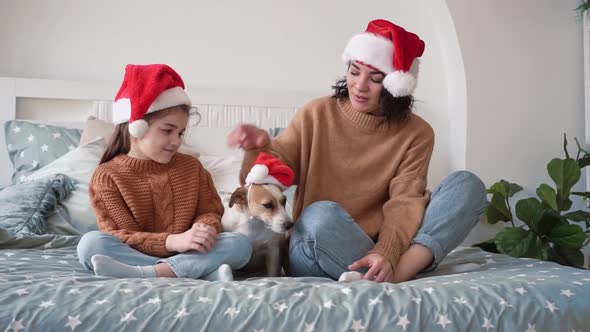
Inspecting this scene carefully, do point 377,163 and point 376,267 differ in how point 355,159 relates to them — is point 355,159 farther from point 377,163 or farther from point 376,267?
point 376,267

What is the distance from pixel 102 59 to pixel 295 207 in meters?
1.49

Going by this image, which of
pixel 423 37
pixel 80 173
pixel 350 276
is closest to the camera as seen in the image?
pixel 350 276

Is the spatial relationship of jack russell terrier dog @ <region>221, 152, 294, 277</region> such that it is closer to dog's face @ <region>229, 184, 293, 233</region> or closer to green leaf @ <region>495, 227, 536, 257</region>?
dog's face @ <region>229, 184, 293, 233</region>

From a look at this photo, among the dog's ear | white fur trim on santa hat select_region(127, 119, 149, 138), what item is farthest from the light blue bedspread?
white fur trim on santa hat select_region(127, 119, 149, 138)

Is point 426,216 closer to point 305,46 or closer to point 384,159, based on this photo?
point 384,159

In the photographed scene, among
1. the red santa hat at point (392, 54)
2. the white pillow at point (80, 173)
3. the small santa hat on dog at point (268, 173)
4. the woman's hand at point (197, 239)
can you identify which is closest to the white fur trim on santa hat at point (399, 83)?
the red santa hat at point (392, 54)

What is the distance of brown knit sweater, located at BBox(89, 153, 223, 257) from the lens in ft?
4.98

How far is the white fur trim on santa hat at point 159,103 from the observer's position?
1.59m

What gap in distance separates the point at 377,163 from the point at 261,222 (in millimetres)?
401

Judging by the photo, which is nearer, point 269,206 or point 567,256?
point 269,206

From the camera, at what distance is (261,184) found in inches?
60.1

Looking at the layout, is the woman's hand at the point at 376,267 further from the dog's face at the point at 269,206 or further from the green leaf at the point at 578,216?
the green leaf at the point at 578,216

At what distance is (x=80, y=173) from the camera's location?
7.07 ft

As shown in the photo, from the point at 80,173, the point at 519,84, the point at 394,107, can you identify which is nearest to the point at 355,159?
the point at 394,107
